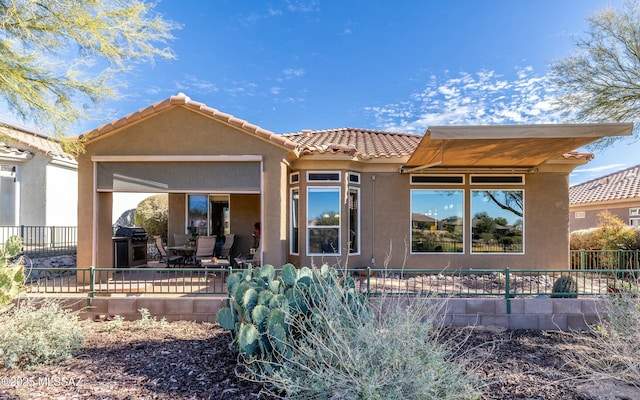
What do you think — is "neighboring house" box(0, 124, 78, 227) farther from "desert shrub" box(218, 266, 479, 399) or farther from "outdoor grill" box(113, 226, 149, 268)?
"desert shrub" box(218, 266, 479, 399)

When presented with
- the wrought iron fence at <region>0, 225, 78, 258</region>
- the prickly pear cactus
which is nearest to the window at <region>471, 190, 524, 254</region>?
the prickly pear cactus

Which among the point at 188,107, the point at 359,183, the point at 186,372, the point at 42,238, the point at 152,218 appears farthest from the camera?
the point at 152,218

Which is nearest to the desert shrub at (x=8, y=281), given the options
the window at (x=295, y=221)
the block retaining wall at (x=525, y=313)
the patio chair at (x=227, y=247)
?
the block retaining wall at (x=525, y=313)

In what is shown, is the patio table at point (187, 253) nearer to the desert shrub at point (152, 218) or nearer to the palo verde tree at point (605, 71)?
the desert shrub at point (152, 218)

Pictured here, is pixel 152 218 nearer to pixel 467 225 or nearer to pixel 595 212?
pixel 467 225

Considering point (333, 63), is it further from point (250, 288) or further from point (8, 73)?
point (250, 288)

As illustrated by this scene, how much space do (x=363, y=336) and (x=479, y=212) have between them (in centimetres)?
870

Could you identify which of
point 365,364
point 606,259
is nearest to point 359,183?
point 365,364

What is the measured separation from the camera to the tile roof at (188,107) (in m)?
8.36

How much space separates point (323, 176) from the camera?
973 cm

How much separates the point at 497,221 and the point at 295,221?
652 cm

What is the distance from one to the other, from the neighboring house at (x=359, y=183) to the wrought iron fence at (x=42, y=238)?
4.69 m

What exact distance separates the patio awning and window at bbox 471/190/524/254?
136 cm

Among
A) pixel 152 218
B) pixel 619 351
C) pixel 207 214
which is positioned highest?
pixel 207 214
